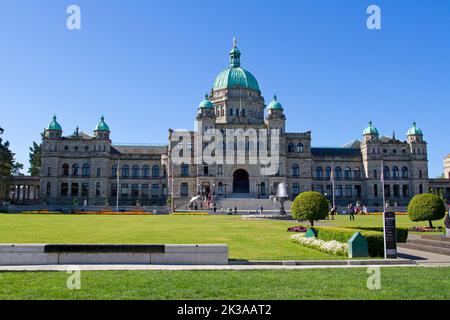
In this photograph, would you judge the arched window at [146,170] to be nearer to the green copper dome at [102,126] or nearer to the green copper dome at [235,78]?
the green copper dome at [102,126]

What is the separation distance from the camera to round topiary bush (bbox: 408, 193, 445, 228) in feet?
103

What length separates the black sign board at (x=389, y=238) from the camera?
1853 centimetres

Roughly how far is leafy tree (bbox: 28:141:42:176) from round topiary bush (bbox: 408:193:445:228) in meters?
91.9

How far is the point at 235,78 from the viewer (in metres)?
90.4

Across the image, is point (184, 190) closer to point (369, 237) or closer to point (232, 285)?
point (369, 237)

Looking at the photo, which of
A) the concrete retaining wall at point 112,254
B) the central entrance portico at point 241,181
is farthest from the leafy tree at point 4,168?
the concrete retaining wall at point 112,254

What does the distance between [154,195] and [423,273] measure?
79615 mm

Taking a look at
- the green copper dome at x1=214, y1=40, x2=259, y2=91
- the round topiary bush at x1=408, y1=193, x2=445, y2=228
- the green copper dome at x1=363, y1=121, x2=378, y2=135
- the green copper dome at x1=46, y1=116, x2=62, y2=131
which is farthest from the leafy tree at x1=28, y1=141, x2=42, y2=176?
the round topiary bush at x1=408, y1=193, x2=445, y2=228

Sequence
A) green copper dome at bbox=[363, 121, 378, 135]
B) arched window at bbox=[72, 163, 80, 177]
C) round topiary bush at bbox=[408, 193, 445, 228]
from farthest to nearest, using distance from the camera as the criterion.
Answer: green copper dome at bbox=[363, 121, 378, 135], arched window at bbox=[72, 163, 80, 177], round topiary bush at bbox=[408, 193, 445, 228]

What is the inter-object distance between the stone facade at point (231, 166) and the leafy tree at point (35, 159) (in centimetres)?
1722

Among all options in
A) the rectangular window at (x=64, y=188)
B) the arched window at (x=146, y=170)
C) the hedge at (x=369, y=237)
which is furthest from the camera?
the arched window at (x=146, y=170)

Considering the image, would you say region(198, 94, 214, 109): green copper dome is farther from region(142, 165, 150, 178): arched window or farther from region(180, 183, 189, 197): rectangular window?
region(142, 165, 150, 178): arched window

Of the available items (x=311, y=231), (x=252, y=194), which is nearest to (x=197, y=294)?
(x=311, y=231)

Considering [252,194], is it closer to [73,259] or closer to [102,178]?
[102,178]
